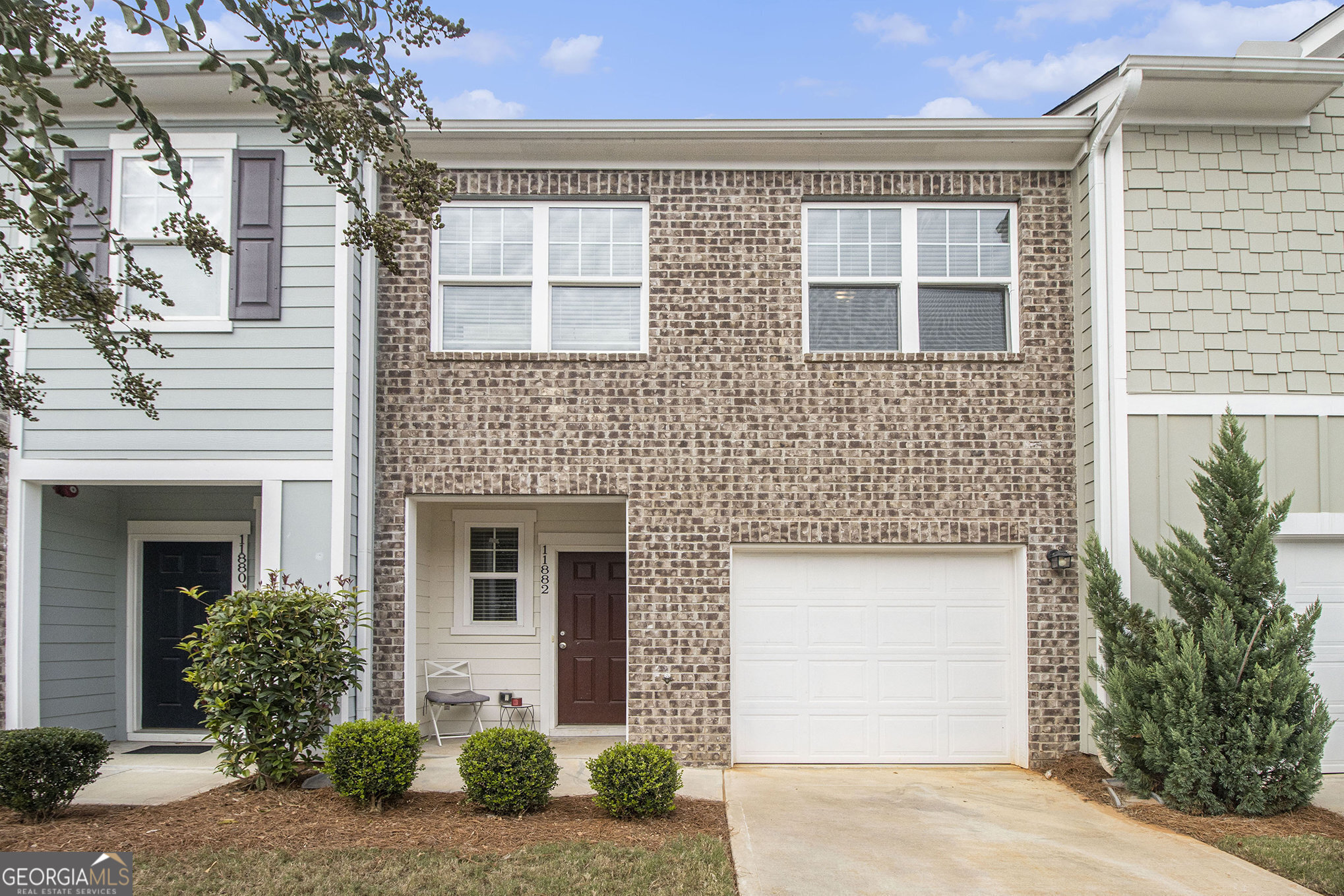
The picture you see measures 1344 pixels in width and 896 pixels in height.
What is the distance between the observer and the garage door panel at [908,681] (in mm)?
8461

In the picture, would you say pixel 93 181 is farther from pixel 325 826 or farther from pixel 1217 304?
pixel 1217 304

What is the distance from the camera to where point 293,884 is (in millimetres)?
5023

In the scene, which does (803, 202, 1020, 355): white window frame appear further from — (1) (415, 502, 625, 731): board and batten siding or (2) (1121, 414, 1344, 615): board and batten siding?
(1) (415, 502, 625, 731): board and batten siding

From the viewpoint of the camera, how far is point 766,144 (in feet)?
27.7

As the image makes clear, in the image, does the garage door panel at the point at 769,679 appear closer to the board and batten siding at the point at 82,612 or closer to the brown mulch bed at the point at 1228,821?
the brown mulch bed at the point at 1228,821

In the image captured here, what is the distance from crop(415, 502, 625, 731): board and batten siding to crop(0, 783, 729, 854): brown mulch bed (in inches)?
113

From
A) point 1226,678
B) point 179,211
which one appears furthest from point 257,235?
point 1226,678

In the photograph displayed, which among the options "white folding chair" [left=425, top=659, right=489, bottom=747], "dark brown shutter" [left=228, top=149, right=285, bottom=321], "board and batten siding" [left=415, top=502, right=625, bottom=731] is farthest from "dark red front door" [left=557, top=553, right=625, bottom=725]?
"dark brown shutter" [left=228, top=149, right=285, bottom=321]

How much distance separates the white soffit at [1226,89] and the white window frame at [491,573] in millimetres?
6548

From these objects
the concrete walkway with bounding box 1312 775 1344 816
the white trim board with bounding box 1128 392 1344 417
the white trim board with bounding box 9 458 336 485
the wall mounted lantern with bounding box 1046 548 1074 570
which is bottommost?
the concrete walkway with bounding box 1312 775 1344 816

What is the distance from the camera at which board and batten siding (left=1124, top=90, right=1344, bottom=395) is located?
26.3 feet

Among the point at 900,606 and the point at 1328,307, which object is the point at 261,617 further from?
the point at 1328,307

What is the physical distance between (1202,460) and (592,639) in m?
5.81

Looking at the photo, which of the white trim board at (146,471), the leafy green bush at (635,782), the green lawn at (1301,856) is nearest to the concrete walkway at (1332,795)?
the green lawn at (1301,856)
